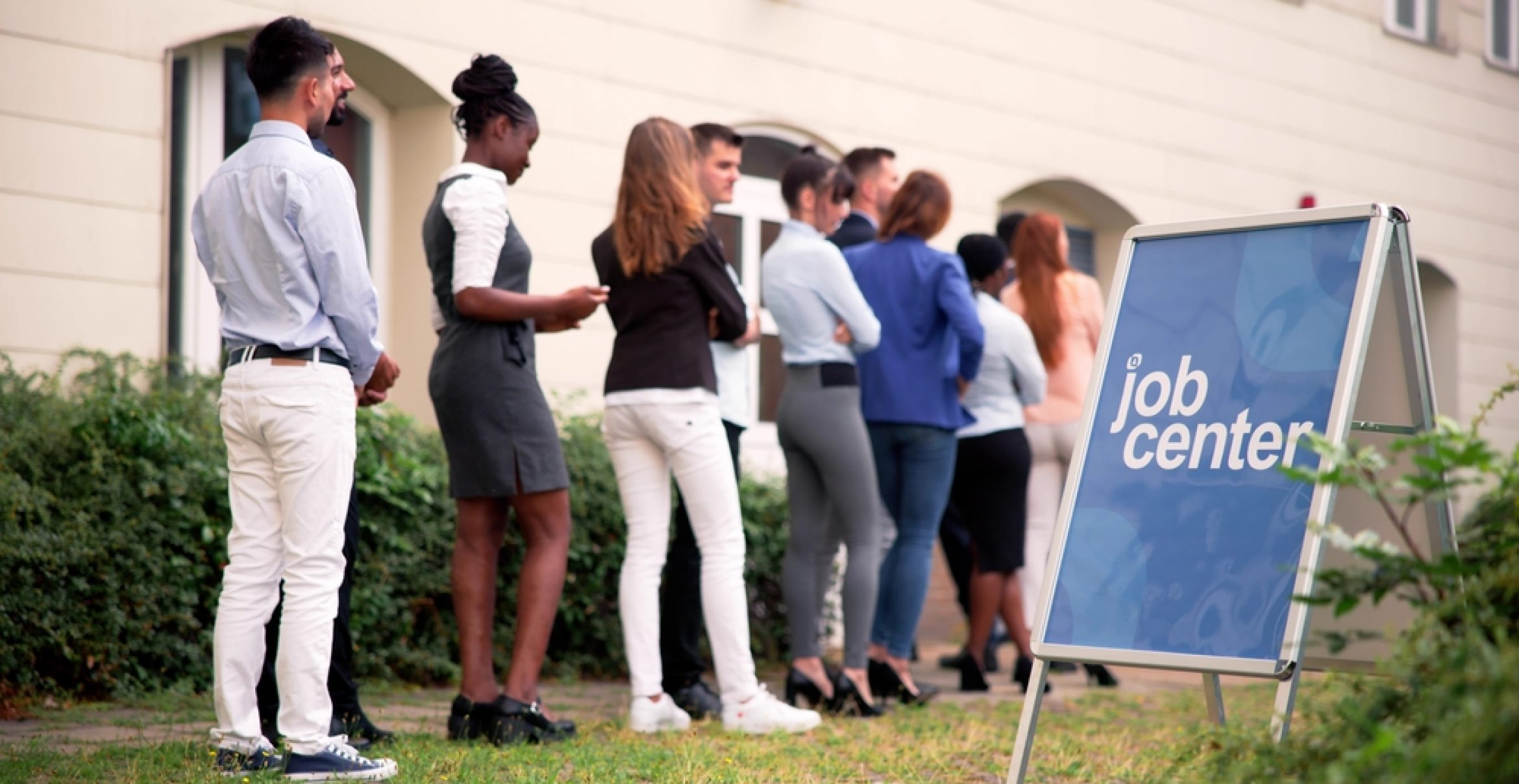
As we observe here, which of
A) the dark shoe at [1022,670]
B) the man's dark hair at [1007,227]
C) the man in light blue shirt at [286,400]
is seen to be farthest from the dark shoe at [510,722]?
the man's dark hair at [1007,227]

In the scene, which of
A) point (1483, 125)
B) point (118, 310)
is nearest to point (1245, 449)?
point (118, 310)

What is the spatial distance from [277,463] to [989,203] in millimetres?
6616

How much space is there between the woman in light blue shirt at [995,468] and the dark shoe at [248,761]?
3369mm

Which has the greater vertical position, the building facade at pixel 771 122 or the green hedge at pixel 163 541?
the building facade at pixel 771 122

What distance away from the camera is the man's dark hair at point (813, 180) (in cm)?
586

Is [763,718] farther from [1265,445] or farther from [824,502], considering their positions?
[1265,445]

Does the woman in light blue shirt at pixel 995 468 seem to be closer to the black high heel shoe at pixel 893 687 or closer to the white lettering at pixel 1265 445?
the black high heel shoe at pixel 893 687

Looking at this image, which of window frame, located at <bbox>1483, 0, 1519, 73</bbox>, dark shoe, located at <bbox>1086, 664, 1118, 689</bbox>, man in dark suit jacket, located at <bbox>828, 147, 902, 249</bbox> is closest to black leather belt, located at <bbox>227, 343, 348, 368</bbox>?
man in dark suit jacket, located at <bbox>828, 147, 902, 249</bbox>

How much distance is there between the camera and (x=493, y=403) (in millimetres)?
4656

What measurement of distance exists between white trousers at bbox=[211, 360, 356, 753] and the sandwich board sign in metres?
1.73

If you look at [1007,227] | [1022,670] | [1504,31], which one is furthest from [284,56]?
[1504,31]

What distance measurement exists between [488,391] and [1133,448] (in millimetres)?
1957

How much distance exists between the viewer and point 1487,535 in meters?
2.27

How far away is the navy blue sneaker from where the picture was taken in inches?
150
